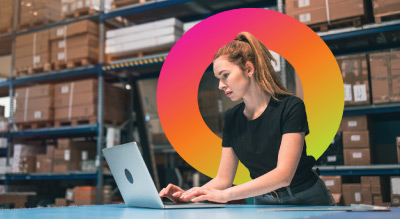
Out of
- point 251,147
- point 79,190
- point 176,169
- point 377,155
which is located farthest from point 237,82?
point 79,190

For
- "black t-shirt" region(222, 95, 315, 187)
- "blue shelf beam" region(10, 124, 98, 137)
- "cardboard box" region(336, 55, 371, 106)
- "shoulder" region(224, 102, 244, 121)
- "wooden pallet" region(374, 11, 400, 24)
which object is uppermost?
"wooden pallet" region(374, 11, 400, 24)

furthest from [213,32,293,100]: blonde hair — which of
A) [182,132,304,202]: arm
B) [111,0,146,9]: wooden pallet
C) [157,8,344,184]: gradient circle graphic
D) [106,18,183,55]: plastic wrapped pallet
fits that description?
[111,0,146,9]: wooden pallet

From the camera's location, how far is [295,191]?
2.05 meters

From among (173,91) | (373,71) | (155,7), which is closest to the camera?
(173,91)

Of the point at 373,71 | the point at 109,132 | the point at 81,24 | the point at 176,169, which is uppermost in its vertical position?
the point at 81,24

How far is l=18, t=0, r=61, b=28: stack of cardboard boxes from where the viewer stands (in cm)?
657

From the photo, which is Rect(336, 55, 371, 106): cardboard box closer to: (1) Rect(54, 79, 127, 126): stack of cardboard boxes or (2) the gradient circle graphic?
(2) the gradient circle graphic

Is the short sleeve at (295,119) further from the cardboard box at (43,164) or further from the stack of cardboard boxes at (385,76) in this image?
the cardboard box at (43,164)

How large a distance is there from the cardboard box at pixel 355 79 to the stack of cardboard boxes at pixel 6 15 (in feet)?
17.4

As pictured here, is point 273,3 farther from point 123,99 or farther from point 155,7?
point 123,99

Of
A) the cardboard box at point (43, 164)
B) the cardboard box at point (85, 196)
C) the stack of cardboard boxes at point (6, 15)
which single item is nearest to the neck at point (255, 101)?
the cardboard box at point (85, 196)

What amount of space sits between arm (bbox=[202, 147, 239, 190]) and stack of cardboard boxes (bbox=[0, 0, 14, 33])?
231 inches

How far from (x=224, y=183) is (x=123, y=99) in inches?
173

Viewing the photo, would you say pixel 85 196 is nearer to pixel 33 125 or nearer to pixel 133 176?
pixel 33 125
